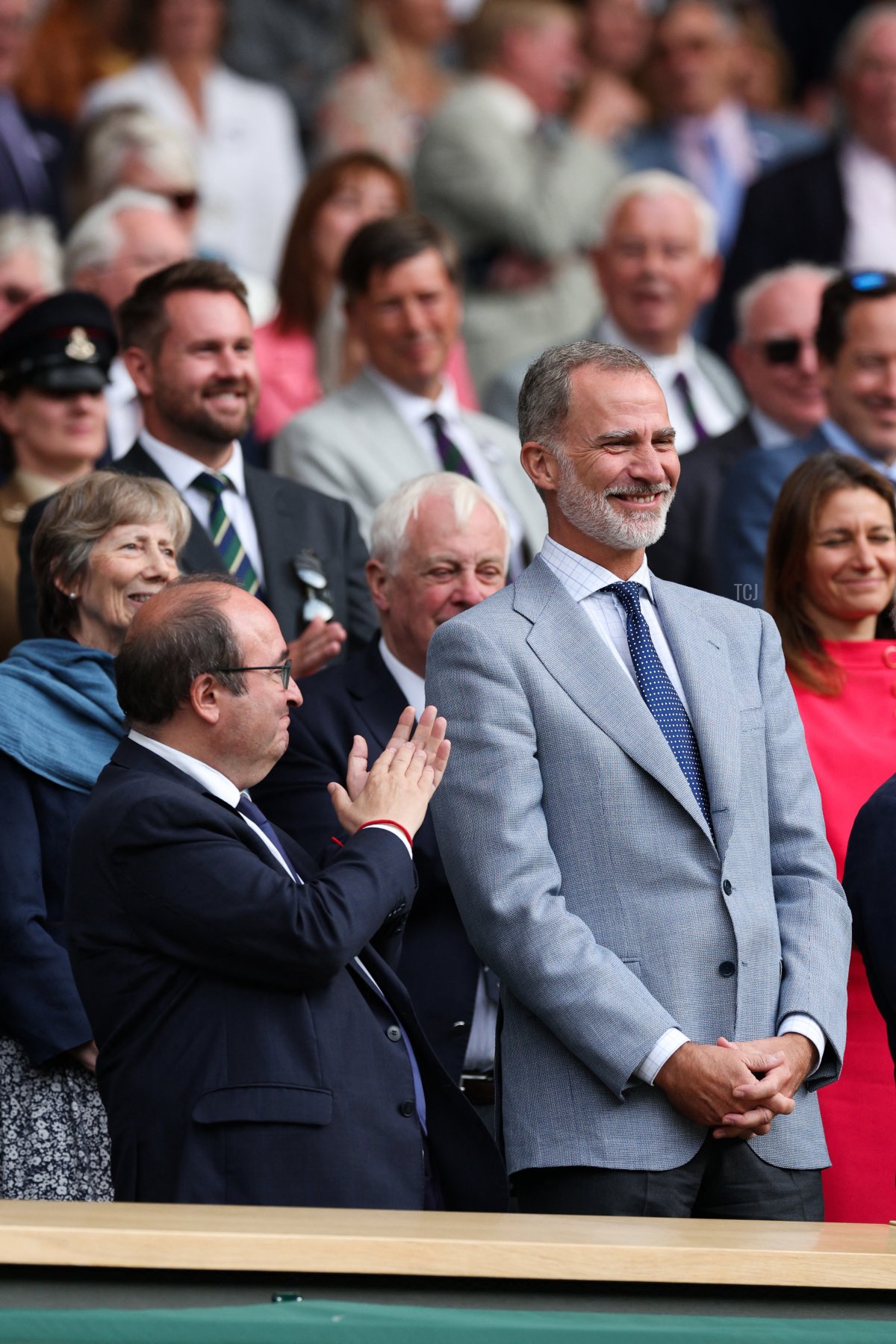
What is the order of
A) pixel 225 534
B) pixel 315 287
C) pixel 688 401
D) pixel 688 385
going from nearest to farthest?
pixel 225 534, pixel 688 401, pixel 688 385, pixel 315 287


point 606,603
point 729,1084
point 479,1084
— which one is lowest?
point 479,1084

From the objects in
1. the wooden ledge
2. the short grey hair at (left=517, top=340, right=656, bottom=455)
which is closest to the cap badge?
the short grey hair at (left=517, top=340, right=656, bottom=455)

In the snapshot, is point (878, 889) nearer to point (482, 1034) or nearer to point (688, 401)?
point (482, 1034)

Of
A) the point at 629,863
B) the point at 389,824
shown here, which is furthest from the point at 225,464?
the point at 629,863

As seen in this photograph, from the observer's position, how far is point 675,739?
3523 millimetres

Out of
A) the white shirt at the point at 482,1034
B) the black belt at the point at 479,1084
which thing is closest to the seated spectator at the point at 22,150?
the white shirt at the point at 482,1034

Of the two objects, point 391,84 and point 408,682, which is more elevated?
point 391,84

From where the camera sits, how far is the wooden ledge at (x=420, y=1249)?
103 inches

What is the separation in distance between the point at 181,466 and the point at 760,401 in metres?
2.07

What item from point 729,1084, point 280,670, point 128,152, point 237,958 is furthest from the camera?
point 128,152

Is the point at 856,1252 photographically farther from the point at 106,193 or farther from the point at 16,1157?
the point at 106,193

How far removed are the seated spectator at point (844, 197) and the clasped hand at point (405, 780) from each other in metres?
4.71

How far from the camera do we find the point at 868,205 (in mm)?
7992

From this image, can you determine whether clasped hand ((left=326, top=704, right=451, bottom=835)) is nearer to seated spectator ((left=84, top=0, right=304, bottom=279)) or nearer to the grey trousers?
the grey trousers
